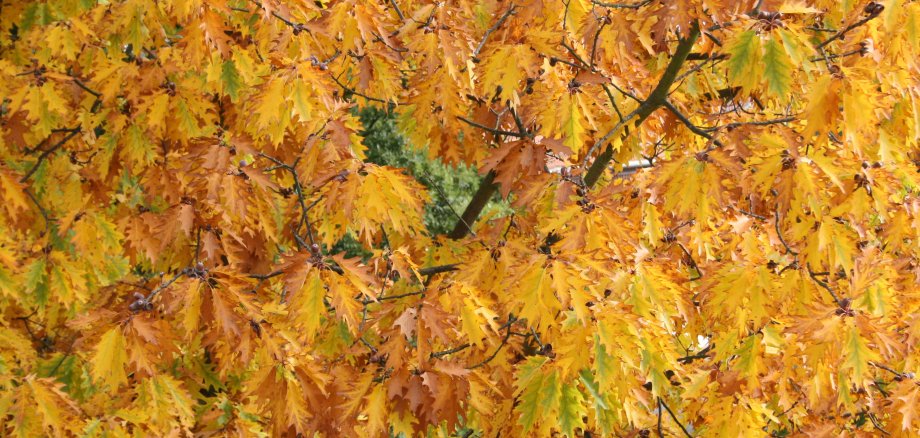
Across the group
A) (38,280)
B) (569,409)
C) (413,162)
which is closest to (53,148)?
(38,280)

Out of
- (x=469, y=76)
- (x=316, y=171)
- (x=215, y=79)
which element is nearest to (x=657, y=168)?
(x=469, y=76)

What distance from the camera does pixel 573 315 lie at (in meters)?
2.76

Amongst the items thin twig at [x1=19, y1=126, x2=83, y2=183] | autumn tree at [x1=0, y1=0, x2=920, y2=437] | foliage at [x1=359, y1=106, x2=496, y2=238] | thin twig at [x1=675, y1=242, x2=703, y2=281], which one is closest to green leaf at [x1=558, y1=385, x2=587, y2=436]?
autumn tree at [x1=0, y1=0, x2=920, y2=437]

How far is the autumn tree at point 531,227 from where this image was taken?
9.34 ft

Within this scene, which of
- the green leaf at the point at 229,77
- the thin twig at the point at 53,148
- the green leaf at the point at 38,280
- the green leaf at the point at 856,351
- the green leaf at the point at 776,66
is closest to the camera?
the green leaf at the point at 776,66

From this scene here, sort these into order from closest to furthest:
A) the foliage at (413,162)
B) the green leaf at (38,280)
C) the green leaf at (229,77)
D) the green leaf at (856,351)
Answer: the green leaf at (856,351) < the green leaf at (229,77) < the green leaf at (38,280) < the foliage at (413,162)

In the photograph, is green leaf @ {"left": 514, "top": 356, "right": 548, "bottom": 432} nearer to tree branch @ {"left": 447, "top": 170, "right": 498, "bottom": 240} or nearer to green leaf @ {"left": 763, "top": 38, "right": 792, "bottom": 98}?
green leaf @ {"left": 763, "top": 38, "right": 792, "bottom": 98}

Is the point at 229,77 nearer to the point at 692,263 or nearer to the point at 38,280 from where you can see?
the point at 38,280

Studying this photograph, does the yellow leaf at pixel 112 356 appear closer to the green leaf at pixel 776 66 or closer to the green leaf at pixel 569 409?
the green leaf at pixel 569 409

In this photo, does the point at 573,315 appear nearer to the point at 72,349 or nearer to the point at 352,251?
the point at 72,349

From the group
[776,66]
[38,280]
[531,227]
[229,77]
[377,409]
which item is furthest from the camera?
[38,280]

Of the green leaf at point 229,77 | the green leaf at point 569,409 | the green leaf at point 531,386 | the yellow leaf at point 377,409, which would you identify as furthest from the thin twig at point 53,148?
the green leaf at point 569,409

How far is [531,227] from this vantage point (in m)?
4.10

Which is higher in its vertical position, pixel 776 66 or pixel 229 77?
pixel 776 66
